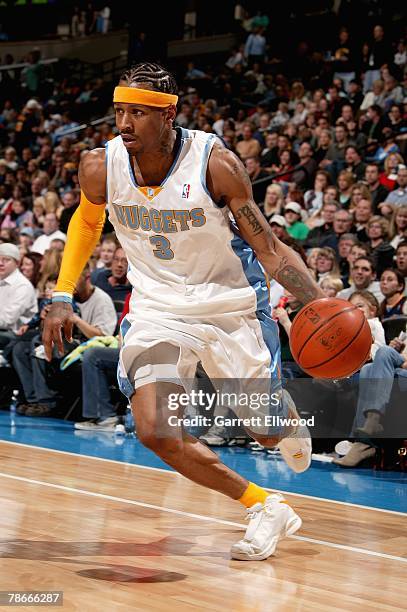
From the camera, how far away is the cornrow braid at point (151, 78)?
3.68m

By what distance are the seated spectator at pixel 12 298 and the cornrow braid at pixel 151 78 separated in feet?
15.6

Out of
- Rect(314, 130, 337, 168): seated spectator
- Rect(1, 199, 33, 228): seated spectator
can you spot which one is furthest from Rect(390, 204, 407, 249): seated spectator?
Rect(1, 199, 33, 228): seated spectator

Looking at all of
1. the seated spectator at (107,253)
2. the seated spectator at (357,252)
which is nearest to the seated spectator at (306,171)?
the seated spectator at (107,253)

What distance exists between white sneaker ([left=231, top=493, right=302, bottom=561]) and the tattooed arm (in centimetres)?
83

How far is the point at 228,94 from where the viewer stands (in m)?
14.8

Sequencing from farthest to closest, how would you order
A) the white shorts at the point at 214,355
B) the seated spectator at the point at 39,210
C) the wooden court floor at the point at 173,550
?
the seated spectator at the point at 39,210 → the white shorts at the point at 214,355 → the wooden court floor at the point at 173,550

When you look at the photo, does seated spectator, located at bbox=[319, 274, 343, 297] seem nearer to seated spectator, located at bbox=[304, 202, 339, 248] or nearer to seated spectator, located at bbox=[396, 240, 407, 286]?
seated spectator, located at bbox=[396, 240, 407, 286]

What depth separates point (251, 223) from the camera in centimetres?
367

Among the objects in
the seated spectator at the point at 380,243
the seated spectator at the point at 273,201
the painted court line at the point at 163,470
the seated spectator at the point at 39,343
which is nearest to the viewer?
the painted court line at the point at 163,470

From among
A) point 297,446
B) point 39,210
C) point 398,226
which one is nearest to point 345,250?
point 398,226

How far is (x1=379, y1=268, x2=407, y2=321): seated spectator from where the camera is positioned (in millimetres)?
6629

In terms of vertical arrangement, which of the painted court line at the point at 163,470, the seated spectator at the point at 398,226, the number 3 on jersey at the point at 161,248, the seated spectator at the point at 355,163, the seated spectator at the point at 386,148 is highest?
the seated spectator at the point at 386,148

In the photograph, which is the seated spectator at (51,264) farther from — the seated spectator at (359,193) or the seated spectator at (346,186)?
the seated spectator at (346,186)

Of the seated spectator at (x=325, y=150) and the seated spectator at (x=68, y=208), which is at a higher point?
the seated spectator at (x=325, y=150)
